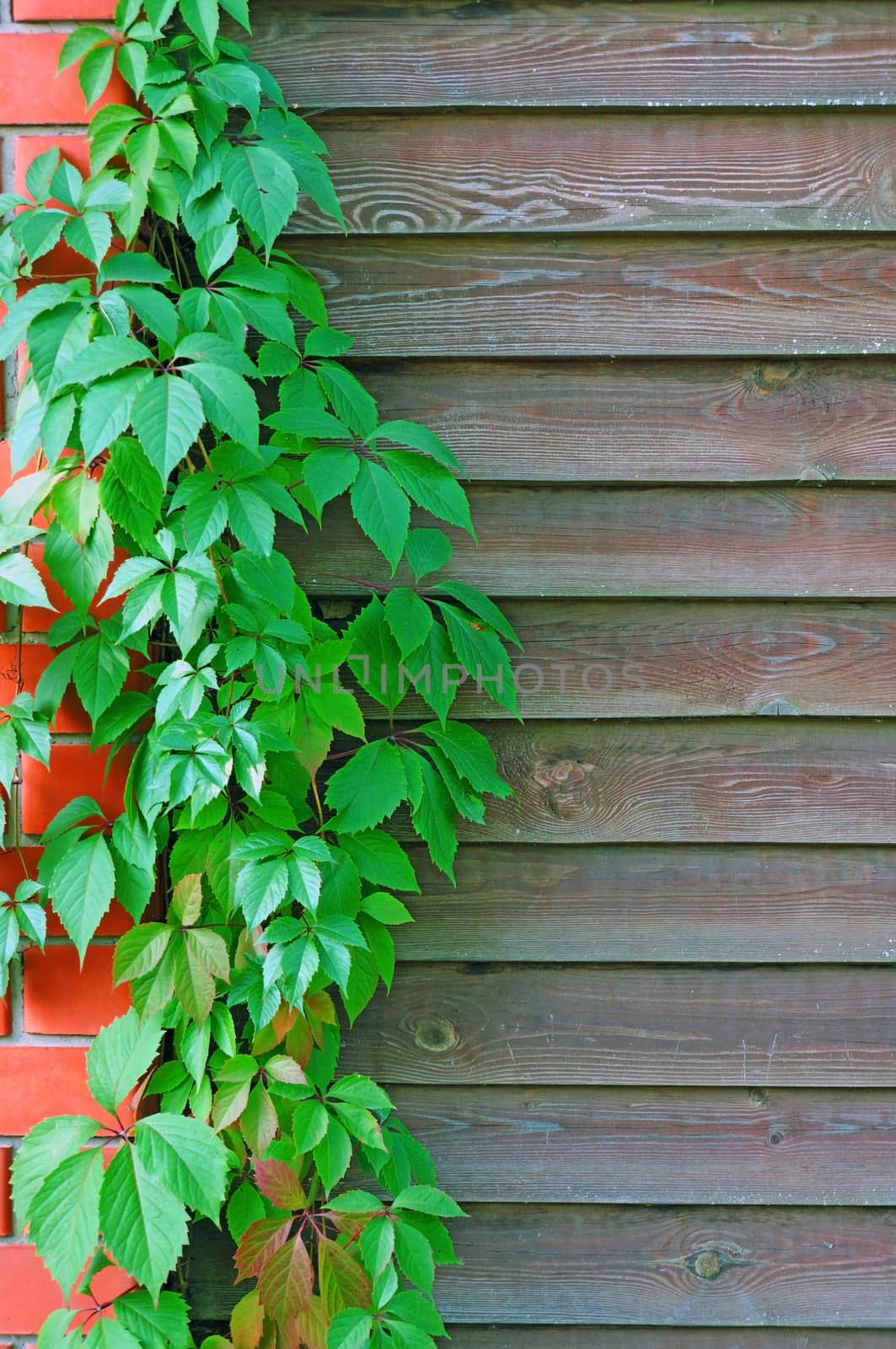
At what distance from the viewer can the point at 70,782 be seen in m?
1.09

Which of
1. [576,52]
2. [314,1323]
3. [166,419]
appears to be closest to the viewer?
[166,419]

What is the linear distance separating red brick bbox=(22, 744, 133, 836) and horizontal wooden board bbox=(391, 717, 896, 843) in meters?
0.46

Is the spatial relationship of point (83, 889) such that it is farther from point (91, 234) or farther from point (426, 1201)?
point (91, 234)

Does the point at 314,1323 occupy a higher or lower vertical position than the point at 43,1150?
lower

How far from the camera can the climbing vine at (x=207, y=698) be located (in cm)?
96

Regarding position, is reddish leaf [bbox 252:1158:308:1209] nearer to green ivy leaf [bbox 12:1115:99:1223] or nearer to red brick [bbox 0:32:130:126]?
green ivy leaf [bbox 12:1115:99:1223]

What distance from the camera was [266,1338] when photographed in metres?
1.07

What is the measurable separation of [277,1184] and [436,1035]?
288mm

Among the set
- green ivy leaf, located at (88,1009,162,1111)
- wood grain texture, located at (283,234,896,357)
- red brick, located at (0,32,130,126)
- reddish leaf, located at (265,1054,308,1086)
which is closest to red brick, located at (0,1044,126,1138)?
green ivy leaf, located at (88,1009,162,1111)

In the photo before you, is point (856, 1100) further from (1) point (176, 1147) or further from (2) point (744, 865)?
(1) point (176, 1147)

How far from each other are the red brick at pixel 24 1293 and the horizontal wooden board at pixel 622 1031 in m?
0.42

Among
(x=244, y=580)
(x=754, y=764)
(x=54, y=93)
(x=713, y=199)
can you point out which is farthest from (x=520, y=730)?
(x=54, y=93)

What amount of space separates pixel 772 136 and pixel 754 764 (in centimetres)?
80

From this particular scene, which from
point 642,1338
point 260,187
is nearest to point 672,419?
point 260,187
